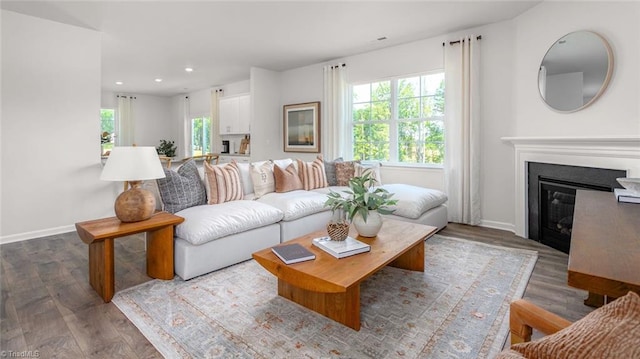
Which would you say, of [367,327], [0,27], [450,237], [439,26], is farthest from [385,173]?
[0,27]

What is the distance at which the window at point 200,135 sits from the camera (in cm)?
879

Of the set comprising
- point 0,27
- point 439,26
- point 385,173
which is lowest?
point 385,173

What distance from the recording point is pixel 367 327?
6.09 feet

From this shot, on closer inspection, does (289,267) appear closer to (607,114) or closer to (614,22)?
(607,114)

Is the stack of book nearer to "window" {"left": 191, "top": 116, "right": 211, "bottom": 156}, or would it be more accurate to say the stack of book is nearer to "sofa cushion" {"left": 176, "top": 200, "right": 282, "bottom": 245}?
"sofa cushion" {"left": 176, "top": 200, "right": 282, "bottom": 245}

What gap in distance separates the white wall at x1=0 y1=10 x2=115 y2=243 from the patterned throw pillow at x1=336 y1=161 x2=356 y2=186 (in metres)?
3.11

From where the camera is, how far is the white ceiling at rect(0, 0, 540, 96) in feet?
11.4

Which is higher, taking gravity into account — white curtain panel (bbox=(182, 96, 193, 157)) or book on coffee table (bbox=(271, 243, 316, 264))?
white curtain panel (bbox=(182, 96, 193, 157))

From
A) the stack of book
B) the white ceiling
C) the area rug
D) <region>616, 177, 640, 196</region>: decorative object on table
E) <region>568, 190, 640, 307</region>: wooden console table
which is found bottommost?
the area rug

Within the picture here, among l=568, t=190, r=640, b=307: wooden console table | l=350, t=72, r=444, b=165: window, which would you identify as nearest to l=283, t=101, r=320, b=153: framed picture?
l=350, t=72, r=444, b=165: window

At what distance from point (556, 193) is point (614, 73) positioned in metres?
1.20

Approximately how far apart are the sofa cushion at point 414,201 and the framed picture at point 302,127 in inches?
91.3

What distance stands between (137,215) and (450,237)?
3129mm

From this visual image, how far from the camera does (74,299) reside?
7.22ft
